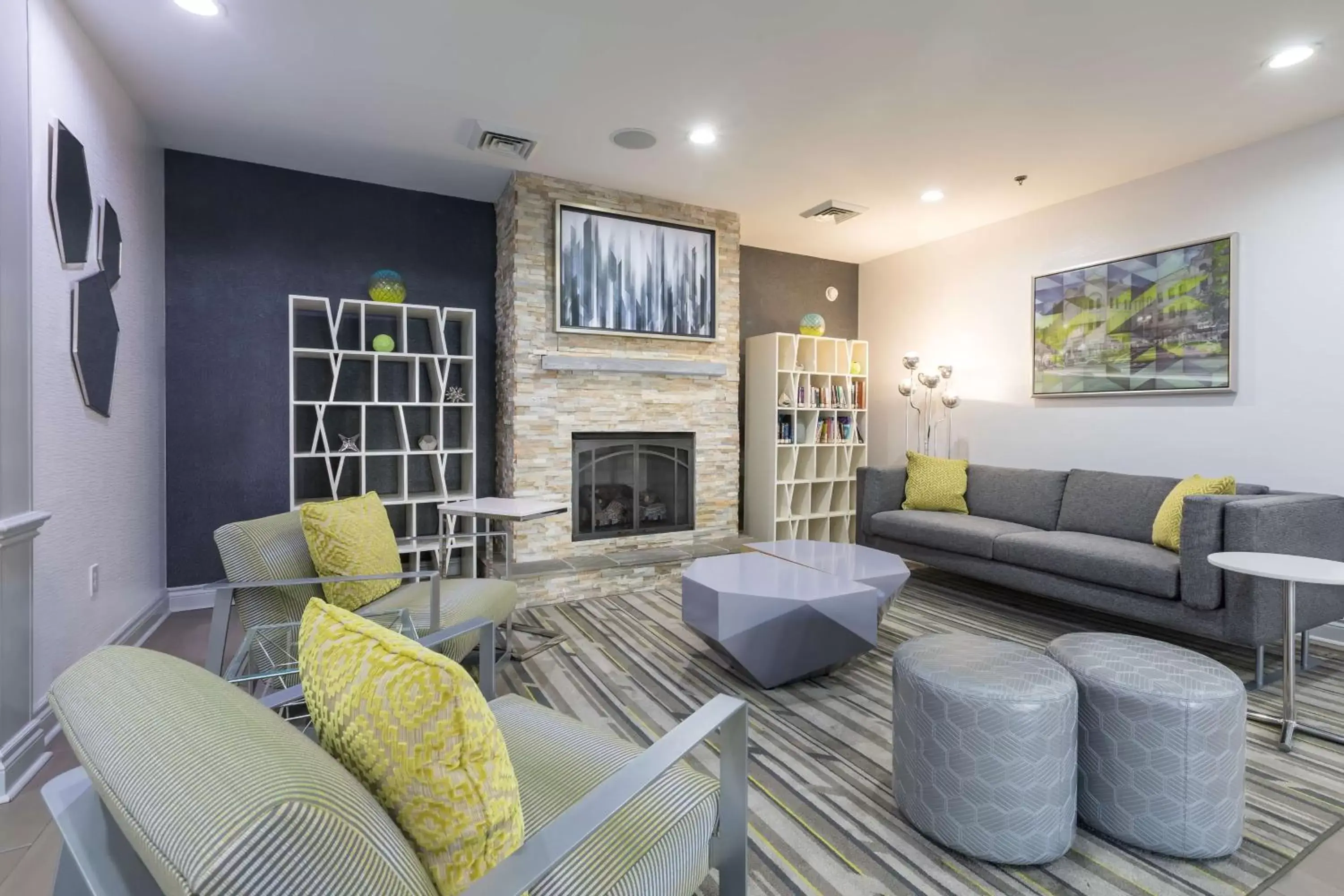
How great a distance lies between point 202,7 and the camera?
2.32 meters

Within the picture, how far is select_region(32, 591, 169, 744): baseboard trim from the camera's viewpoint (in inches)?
78.5

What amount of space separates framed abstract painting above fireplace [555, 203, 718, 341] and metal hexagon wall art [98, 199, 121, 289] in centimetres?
211

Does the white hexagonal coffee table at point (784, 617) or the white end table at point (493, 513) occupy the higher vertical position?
the white end table at point (493, 513)

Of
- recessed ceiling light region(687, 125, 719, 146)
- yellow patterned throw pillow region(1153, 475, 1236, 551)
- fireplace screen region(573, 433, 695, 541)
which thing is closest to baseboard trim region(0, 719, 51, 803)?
fireplace screen region(573, 433, 695, 541)

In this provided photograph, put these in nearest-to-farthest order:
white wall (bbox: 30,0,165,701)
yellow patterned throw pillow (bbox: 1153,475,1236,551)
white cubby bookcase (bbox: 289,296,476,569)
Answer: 1. white wall (bbox: 30,0,165,701)
2. yellow patterned throw pillow (bbox: 1153,475,1236,551)
3. white cubby bookcase (bbox: 289,296,476,569)

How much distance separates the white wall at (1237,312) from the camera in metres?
3.18

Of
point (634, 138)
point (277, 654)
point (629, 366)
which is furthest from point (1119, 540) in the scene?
point (277, 654)

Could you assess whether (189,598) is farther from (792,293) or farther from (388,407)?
(792,293)

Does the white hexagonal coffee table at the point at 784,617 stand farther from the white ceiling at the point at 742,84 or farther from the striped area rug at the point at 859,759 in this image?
the white ceiling at the point at 742,84

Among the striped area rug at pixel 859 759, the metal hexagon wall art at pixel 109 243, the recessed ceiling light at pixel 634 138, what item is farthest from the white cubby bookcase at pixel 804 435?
the metal hexagon wall art at pixel 109 243

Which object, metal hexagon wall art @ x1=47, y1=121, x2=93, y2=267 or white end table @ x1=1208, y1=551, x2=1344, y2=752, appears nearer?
white end table @ x1=1208, y1=551, x2=1344, y2=752

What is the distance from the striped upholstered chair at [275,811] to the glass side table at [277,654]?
1011 mm

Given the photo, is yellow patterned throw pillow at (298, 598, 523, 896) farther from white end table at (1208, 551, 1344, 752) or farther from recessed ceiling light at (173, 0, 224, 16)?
recessed ceiling light at (173, 0, 224, 16)

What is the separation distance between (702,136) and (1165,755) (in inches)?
126
